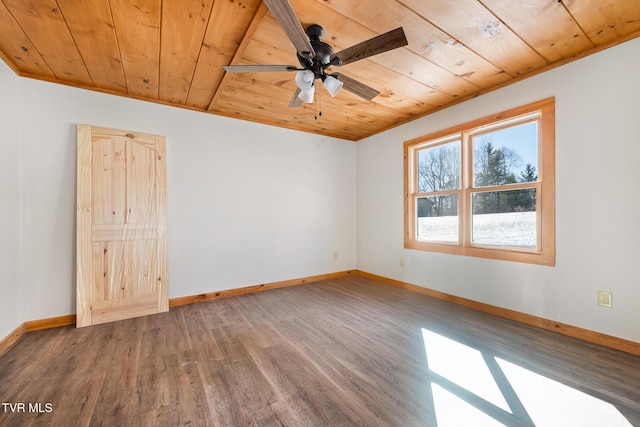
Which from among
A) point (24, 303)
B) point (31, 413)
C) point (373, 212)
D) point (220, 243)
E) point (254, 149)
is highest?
point (254, 149)

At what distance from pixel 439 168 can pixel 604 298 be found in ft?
6.81

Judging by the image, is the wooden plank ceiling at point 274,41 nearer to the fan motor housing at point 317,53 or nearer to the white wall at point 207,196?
the fan motor housing at point 317,53

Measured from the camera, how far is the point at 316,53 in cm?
190

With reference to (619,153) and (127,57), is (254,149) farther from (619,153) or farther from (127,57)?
(619,153)

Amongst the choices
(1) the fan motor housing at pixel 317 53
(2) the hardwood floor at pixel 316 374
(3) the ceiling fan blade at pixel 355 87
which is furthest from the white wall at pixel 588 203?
(1) the fan motor housing at pixel 317 53

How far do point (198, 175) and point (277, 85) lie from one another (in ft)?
5.15

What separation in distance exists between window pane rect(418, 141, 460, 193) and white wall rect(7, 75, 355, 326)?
1405mm

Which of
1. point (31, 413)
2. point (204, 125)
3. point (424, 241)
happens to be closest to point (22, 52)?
point (204, 125)

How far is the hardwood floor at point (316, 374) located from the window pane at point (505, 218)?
0.86 m

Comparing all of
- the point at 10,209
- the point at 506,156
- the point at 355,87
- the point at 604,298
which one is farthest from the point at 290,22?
the point at 604,298

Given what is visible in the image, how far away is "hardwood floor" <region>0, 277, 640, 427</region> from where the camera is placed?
4.68ft

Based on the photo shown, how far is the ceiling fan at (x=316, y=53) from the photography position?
1542 mm

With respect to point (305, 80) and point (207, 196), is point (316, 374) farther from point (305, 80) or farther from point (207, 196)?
point (207, 196)

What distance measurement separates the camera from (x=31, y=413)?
4.76 feet
